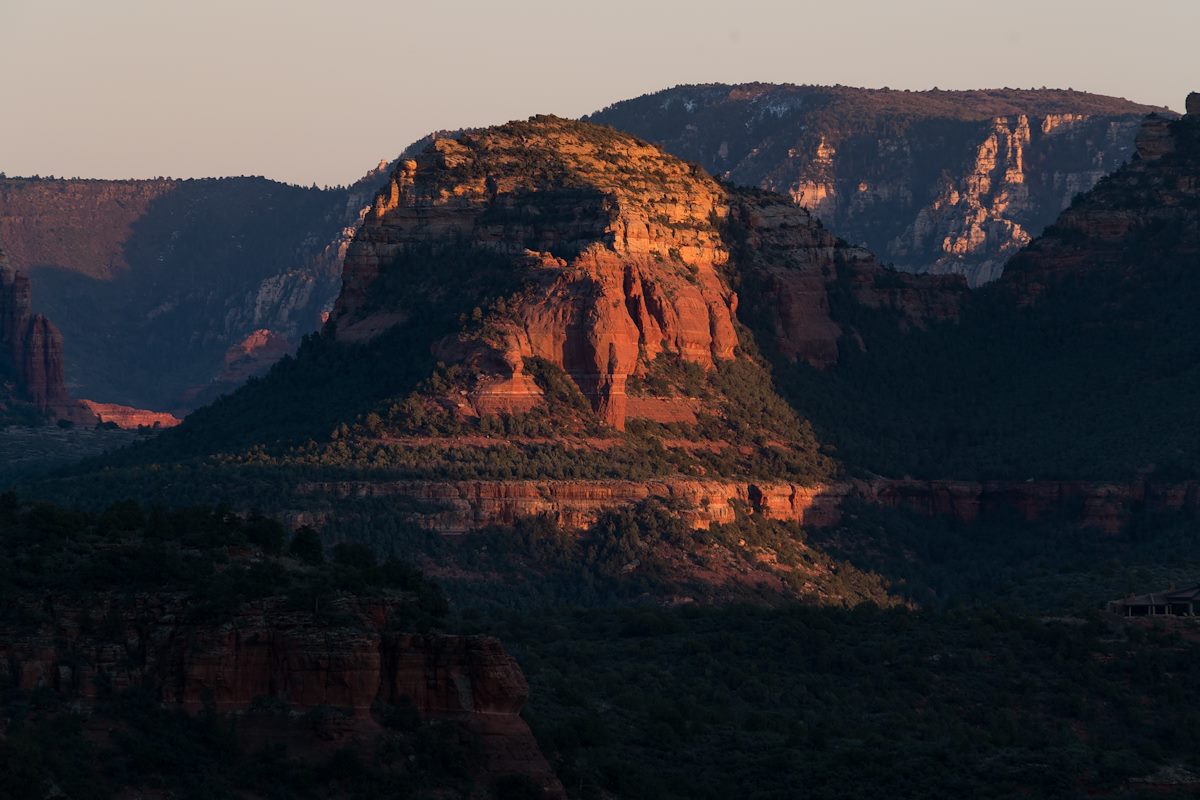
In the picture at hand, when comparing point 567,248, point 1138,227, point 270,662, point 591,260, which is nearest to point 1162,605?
point 591,260

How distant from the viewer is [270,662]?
72.6 metres

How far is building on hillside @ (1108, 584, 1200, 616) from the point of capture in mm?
111250

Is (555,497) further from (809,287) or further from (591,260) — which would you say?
(809,287)

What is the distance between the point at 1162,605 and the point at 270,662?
153 ft

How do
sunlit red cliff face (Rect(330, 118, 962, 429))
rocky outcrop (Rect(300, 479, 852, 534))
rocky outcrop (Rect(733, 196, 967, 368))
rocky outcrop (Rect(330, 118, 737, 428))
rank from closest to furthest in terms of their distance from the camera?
rocky outcrop (Rect(300, 479, 852, 534))
rocky outcrop (Rect(330, 118, 737, 428))
sunlit red cliff face (Rect(330, 118, 962, 429))
rocky outcrop (Rect(733, 196, 967, 368))

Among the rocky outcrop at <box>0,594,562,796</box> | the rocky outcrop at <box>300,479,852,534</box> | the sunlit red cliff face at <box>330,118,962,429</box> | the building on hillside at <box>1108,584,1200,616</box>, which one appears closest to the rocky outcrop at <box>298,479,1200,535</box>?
the rocky outcrop at <box>300,479,852,534</box>

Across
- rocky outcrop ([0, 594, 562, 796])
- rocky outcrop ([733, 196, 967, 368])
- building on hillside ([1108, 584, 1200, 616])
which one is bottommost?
building on hillside ([1108, 584, 1200, 616])

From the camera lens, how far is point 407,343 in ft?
473

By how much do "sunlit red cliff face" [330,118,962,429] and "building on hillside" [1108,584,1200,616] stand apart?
105 feet

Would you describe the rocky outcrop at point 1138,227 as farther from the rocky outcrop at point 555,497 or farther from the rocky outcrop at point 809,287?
the rocky outcrop at point 555,497

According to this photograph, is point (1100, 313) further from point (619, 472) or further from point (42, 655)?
point (42, 655)

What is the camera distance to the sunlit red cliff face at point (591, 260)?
458 feet

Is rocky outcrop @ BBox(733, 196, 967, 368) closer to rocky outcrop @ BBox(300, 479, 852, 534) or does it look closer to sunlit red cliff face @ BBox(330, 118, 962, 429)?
sunlit red cliff face @ BBox(330, 118, 962, 429)

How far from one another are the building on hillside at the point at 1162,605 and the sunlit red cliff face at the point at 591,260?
3193 centimetres
